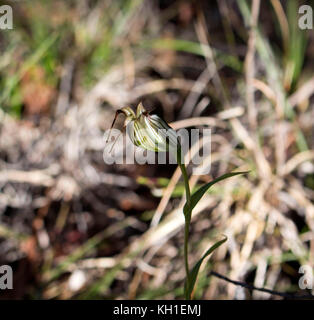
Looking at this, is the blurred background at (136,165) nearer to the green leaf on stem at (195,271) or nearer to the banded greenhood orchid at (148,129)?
the green leaf on stem at (195,271)

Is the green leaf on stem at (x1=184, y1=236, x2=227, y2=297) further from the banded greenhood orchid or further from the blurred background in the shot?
the blurred background

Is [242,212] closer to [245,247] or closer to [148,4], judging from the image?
[245,247]

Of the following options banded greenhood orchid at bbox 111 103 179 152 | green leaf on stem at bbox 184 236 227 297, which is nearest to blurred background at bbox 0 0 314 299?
green leaf on stem at bbox 184 236 227 297

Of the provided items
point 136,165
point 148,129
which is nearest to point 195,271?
point 148,129

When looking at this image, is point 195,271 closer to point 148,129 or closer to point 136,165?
point 148,129

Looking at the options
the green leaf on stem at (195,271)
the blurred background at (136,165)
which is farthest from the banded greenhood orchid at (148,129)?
the blurred background at (136,165)
